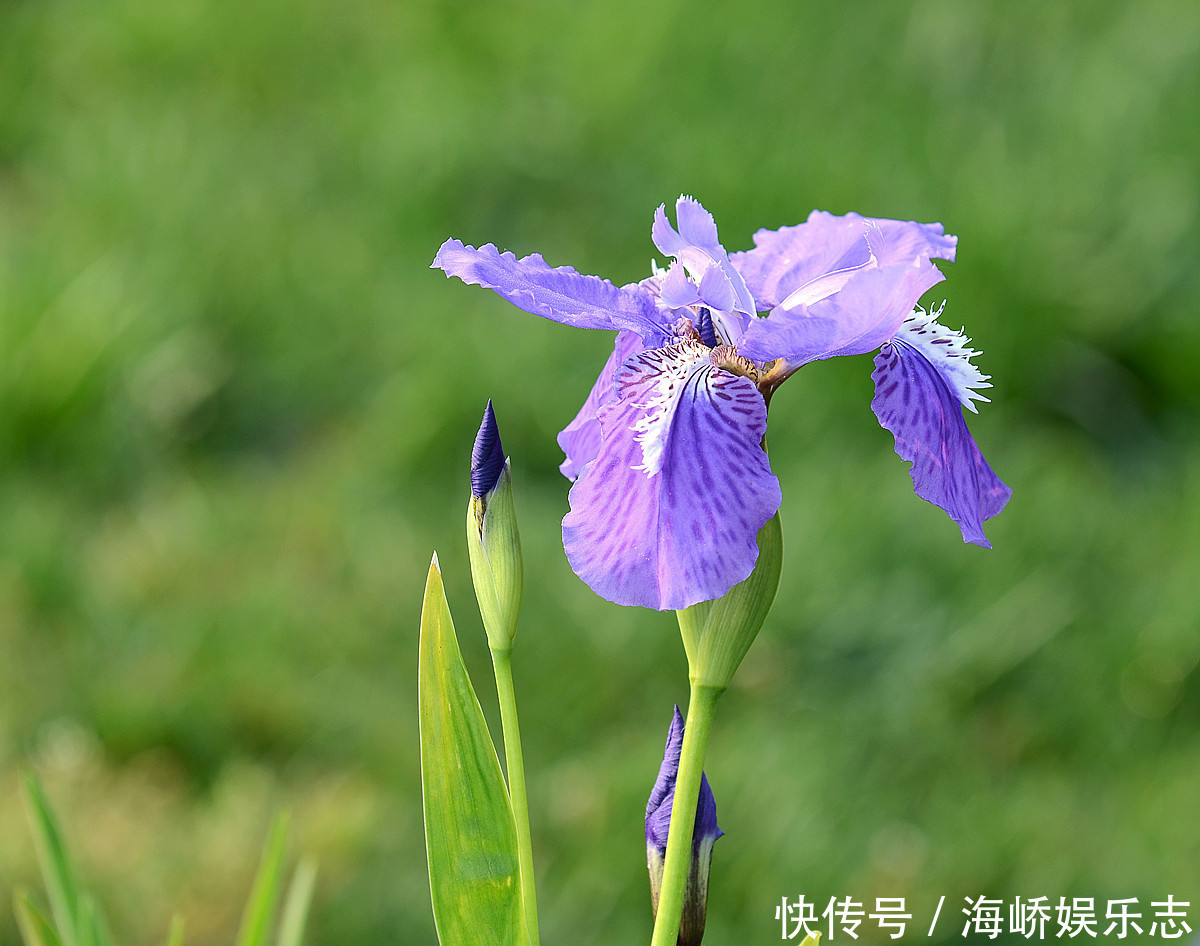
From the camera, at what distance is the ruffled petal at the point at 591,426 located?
2.17 feet

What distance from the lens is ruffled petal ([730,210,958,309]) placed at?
0.67 meters

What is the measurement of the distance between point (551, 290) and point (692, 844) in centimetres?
29

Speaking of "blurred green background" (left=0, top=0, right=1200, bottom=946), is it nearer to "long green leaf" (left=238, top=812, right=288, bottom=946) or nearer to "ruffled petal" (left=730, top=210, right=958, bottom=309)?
"long green leaf" (left=238, top=812, right=288, bottom=946)

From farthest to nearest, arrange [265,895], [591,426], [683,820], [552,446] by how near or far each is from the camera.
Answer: [552,446]
[265,895]
[591,426]
[683,820]

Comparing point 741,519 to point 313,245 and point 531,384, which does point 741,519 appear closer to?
point 531,384

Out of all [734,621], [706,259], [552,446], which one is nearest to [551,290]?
[706,259]

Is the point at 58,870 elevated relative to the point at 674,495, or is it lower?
lower

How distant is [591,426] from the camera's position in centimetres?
68

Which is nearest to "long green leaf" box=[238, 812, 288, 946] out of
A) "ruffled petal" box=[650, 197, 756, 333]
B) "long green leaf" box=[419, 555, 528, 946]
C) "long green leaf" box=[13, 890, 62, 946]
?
"long green leaf" box=[13, 890, 62, 946]

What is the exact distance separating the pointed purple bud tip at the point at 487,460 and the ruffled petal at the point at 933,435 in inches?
7.8

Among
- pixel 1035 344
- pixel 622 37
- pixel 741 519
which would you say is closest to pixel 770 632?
pixel 1035 344

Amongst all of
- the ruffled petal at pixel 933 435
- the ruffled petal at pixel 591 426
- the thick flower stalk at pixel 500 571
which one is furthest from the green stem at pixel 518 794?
the ruffled petal at pixel 933 435

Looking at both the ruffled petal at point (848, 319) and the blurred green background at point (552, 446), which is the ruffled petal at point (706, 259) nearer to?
the ruffled petal at point (848, 319)

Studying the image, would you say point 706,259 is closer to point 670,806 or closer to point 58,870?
point 670,806
